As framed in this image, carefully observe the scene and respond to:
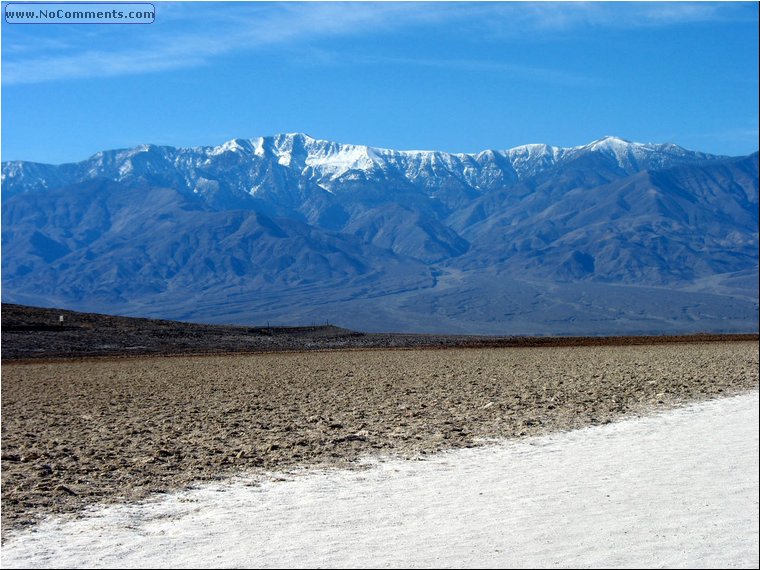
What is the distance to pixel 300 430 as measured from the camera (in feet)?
52.0

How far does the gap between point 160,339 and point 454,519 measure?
38857 millimetres

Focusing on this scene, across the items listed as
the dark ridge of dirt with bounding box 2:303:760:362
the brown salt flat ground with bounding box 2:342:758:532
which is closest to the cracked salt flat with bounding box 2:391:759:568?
the brown salt flat ground with bounding box 2:342:758:532

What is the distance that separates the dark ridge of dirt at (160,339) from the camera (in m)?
40.8

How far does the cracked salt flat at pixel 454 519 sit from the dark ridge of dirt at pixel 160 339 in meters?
28.1

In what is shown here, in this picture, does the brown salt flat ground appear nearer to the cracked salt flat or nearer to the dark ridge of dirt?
the cracked salt flat

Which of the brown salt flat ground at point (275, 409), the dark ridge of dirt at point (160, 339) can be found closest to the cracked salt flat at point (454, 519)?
the brown salt flat ground at point (275, 409)

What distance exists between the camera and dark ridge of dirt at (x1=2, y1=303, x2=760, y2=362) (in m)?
40.8

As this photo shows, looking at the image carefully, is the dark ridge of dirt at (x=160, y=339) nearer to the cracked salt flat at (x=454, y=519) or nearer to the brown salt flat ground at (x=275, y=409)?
the brown salt flat ground at (x=275, y=409)

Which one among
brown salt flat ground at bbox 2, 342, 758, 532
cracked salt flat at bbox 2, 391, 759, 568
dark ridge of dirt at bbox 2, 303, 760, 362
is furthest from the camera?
dark ridge of dirt at bbox 2, 303, 760, 362

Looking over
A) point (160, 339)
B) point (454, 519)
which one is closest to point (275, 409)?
point (454, 519)

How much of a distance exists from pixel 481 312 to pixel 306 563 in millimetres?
178352

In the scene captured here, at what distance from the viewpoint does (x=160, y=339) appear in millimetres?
46781

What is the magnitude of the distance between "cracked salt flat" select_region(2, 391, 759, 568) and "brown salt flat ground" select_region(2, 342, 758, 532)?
3.15 ft

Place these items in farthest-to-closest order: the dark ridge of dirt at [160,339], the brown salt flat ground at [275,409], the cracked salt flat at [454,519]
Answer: the dark ridge of dirt at [160,339] → the brown salt flat ground at [275,409] → the cracked salt flat at [454,519]
